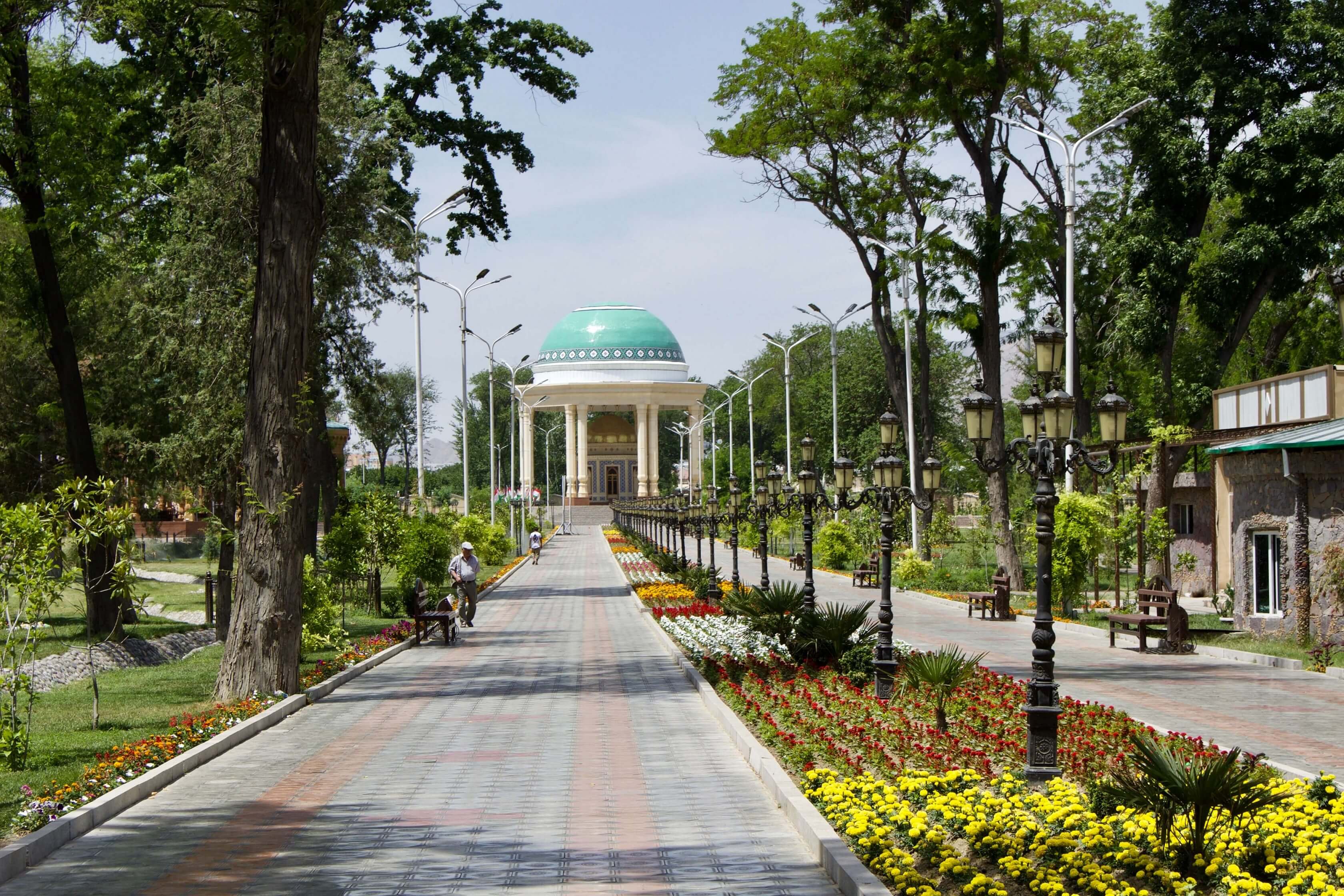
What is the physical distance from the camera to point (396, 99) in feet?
100

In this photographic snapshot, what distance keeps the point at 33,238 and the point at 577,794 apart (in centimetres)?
1687

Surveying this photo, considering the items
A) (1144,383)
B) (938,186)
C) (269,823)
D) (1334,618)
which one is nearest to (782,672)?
(269,823)

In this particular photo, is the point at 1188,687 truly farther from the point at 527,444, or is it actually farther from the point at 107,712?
the point at 527,444

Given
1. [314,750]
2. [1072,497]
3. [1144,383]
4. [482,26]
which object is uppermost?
[482,26]

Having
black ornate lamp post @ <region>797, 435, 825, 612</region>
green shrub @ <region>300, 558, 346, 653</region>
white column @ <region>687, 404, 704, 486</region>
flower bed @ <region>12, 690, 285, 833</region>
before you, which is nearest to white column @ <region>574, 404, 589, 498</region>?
white column @ <region>687, 404, 704, 486</region>

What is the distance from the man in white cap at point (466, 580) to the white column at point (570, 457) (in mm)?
74608

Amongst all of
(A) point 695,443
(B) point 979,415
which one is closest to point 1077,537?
(B) point 979,415

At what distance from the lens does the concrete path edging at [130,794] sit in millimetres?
7883

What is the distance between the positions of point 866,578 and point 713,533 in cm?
591

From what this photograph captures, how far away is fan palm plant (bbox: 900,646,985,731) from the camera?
1155cm

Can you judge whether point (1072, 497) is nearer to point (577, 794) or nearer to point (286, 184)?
point (286, 184)

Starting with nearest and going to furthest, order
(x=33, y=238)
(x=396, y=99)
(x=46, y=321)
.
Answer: (x=33, y=238) < (x=46, y=321) < (x=396, y=99)

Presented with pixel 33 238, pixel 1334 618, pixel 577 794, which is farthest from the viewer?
pixel 33 238

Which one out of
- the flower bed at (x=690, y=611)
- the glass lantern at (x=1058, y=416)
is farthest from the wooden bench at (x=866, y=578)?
the glass lantern at (x=1058, y=416)
